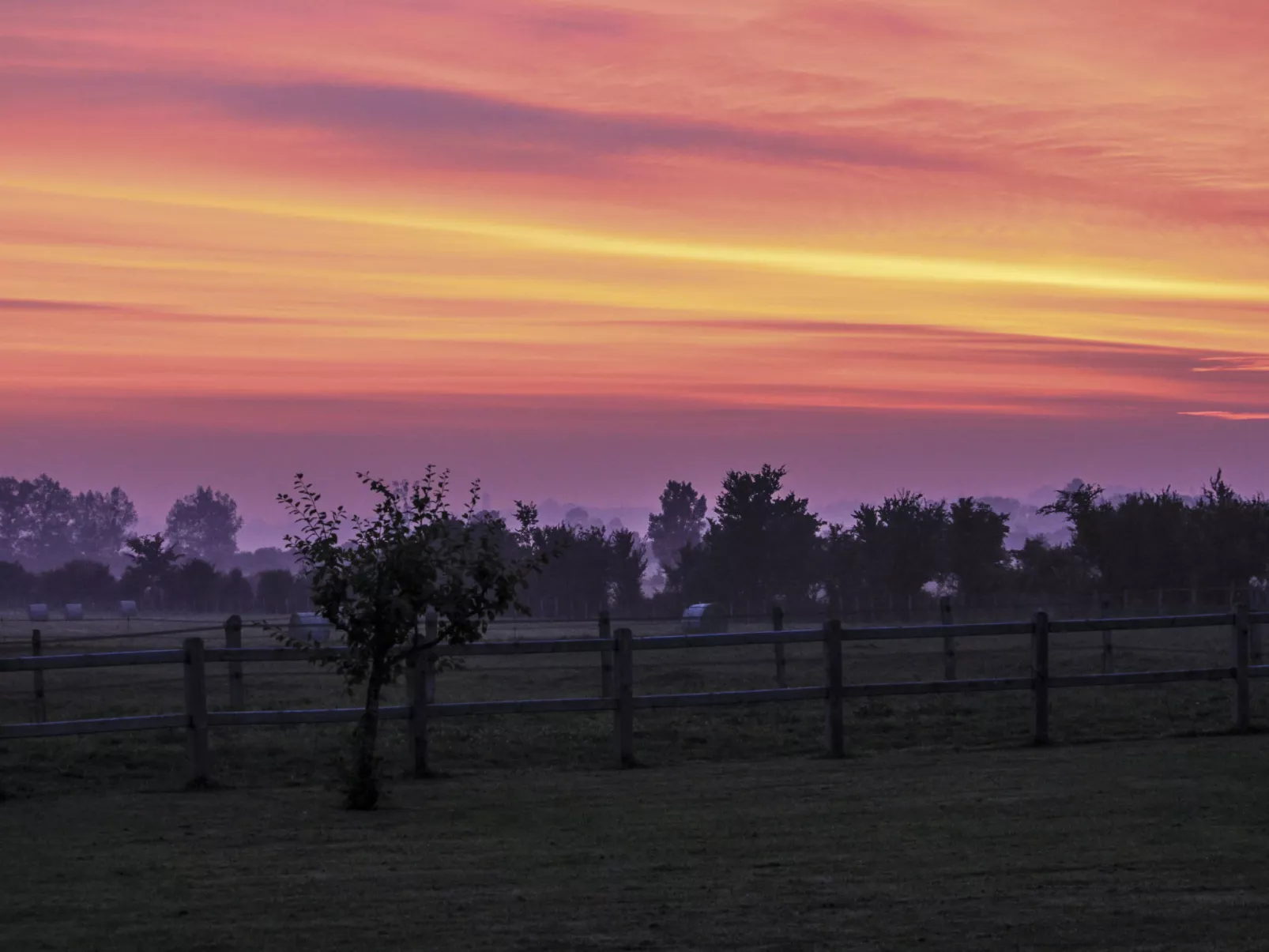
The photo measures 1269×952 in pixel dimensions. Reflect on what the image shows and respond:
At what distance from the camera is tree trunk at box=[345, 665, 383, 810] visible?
1450 cm

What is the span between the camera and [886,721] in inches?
917

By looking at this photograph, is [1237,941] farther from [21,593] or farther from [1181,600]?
[21,593]

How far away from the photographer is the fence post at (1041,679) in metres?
18.7

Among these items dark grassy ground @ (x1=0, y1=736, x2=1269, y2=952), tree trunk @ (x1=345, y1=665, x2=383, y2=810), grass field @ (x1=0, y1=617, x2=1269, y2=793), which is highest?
tree trunk @ (x1=345, y1=665, x2=383, y2=810)

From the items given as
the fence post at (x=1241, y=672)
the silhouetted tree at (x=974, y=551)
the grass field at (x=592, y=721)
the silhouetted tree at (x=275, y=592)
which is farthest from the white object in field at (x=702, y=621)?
the silhouetted tree at (x=275, y=592)

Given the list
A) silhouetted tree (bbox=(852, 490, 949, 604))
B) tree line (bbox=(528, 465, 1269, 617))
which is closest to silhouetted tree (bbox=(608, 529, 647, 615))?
tree line (bbox=(528, 465, 1269, 617))

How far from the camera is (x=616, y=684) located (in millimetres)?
17609

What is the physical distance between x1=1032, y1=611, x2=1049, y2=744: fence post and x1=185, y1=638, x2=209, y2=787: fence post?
9.43m

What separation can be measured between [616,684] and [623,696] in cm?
Result: 15

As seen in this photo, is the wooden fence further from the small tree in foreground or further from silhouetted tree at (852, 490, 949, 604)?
silhouetted tree at (852, 490, 949, 604)

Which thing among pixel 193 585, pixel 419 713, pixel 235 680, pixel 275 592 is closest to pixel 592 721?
pixel 235 680

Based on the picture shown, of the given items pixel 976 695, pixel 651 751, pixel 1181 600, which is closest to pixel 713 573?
pixel 1181 600

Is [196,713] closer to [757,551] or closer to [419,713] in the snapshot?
[419,713]

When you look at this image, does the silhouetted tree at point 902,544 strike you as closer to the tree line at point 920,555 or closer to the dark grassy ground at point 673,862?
the tree line at point 920,555
